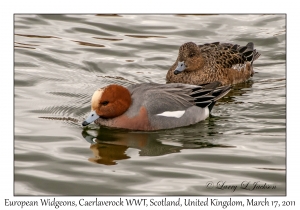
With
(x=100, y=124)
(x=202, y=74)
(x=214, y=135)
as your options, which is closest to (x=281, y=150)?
(x=214, y=135)

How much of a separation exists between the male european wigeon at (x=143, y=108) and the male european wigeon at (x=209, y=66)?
1.99 m

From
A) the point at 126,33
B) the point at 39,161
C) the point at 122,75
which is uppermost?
the point at 126,33

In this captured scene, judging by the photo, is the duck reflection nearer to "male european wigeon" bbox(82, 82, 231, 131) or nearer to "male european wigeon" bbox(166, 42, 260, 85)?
"male european wigeon" bbox(82, 82, 231, 131)

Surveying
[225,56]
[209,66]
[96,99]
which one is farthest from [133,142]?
[225,56]

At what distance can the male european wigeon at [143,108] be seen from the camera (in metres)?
9.37

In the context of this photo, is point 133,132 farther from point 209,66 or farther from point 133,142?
point 209,66

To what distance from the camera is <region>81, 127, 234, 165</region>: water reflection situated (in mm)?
8609

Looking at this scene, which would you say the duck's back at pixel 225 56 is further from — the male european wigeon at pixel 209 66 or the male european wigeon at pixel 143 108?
the male european wigeon at pixel 143 108

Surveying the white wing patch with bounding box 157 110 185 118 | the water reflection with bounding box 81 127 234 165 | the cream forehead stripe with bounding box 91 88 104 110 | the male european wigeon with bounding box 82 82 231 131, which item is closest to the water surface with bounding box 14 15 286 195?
the water reflection with bounding box 81 127 234 165

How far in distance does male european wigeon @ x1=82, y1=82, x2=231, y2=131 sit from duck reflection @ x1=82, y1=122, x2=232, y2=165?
0.41 ft

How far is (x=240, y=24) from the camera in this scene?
14.8 m

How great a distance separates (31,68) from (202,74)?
307cm

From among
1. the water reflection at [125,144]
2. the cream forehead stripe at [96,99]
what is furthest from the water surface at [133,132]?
the cream forehead stripe at [96,99]

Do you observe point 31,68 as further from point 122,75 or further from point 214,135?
point 214,135
